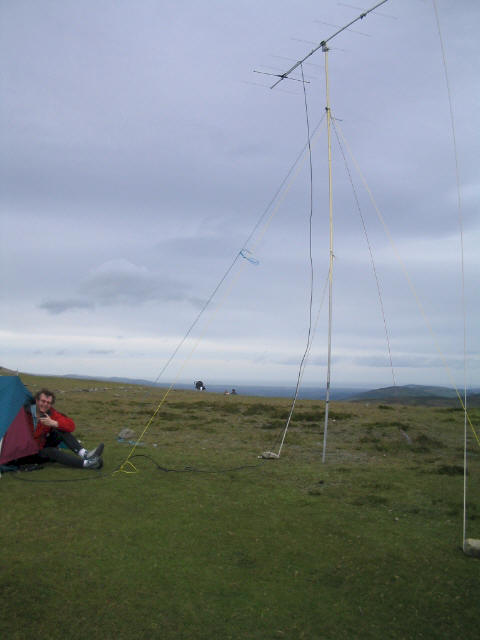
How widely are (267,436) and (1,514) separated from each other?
9551 mm

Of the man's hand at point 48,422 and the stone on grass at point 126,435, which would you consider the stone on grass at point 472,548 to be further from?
the stone on grass at point 126,435

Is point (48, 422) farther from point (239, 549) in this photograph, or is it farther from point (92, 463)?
point (239, 549)

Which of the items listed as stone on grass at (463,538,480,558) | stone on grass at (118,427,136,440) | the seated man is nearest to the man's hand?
the seated man

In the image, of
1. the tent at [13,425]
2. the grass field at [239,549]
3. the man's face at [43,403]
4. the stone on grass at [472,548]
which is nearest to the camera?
the grass field at [239,549]

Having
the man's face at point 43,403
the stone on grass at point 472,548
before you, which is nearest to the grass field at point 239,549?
the stone on grass at point 472,548

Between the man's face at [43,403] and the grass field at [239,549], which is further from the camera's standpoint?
the man's face at [43,403]

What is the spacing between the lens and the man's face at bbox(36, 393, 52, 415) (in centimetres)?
941

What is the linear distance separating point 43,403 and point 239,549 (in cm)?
527

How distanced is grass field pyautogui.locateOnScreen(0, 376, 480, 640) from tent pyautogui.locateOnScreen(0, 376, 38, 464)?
1.53 ft

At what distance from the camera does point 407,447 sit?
1351cm

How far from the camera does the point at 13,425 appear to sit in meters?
9.35

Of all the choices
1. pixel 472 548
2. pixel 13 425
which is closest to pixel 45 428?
pixel 13 425

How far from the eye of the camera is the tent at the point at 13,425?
9.13m

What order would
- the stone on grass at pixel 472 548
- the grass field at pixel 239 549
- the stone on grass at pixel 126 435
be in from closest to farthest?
the grass field at pixel 239 549 → the stone on grass at pixel 472 548 → the stone on grass at pixel 126 435
